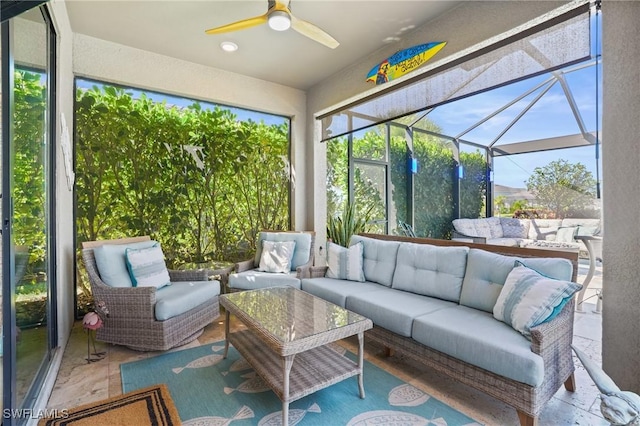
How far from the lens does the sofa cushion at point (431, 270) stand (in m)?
2.58

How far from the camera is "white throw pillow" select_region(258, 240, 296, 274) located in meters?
3.77

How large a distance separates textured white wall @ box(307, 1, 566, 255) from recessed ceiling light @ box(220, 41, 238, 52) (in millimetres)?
1401

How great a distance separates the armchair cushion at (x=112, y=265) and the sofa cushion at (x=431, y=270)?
2.49 meters

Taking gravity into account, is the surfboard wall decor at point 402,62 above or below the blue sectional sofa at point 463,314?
above

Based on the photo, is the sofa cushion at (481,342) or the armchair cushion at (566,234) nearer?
the sofa cushion at (481,342)

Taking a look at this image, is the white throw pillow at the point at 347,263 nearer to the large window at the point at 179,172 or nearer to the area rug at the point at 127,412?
the large window at the point at 179,172

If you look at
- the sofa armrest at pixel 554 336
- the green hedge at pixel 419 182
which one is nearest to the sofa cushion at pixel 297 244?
the green hedge at pixel 419 182

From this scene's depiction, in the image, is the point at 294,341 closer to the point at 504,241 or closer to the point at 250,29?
the point at 250,29

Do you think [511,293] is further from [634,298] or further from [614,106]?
[614,106]

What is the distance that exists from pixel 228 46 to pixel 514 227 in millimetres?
5467

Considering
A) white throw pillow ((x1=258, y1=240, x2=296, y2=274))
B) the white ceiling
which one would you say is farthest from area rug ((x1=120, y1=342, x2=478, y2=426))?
the white ceiling

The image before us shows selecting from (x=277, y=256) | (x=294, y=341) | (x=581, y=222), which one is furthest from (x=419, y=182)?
(x=294, y=341)

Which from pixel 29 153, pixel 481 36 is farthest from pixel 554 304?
pixel 29 153

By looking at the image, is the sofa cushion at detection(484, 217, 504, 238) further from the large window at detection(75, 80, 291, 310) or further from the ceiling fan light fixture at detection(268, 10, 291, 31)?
the ceiling fan light fixture at detection(268, 10, 291, 31)
